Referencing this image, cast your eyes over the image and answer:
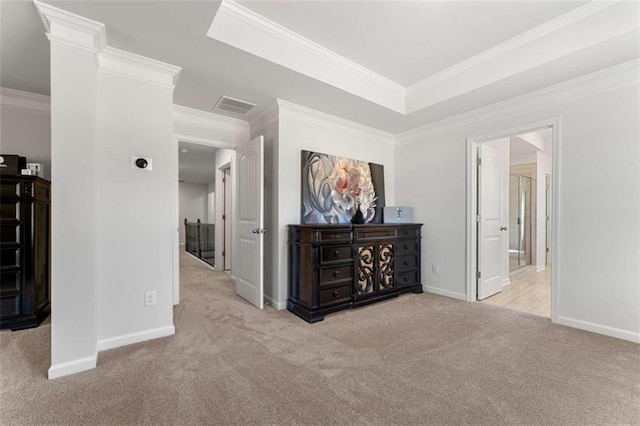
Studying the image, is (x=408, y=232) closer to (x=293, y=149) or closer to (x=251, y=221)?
(x=293, y=149)

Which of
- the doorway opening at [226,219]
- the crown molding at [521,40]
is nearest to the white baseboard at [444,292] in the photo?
the crown molding at [521,40]

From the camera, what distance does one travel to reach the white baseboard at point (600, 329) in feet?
8.01

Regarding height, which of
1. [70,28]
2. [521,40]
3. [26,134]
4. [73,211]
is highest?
[521,40]

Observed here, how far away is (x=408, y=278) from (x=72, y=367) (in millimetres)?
3480

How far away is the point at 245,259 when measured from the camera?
361cm

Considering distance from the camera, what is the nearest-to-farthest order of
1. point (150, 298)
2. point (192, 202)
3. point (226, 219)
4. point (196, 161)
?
point (150, 298) → point (226, 219) → point (196, 161) → point (192, 202)

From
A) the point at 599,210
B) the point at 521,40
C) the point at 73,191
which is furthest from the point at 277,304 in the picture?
the point at 521,40

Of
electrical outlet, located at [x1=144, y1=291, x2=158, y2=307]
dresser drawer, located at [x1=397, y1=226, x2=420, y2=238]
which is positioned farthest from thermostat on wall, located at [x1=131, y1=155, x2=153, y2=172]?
dresser drawer, located at [x1=397, y1=226, x2=420, y2=238]

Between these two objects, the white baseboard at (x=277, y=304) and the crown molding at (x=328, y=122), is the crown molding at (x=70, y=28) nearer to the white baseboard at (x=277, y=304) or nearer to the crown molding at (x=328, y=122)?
the crown molding at (x=328, y=122)

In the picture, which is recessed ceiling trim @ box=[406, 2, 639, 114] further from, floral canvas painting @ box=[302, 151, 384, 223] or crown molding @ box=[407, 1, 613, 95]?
floral canvas painting @ box=[302, 151, 384, 223]

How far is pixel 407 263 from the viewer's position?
12.6 feet

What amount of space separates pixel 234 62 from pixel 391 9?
52.0 inches

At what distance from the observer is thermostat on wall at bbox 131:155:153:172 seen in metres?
2.38

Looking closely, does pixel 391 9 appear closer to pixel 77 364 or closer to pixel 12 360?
pixel 77 364
